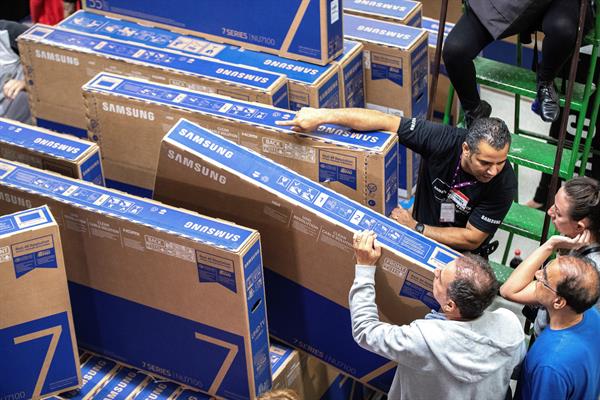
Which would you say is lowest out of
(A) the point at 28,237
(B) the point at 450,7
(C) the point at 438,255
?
(B) the point at 450,7

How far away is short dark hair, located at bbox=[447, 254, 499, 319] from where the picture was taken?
107 inches

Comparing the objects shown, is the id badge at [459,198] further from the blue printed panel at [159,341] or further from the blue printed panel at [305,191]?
the blue printed panel at [159,341]

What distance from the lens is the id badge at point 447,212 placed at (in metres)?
3.64

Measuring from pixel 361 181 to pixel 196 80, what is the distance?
955 millimetres

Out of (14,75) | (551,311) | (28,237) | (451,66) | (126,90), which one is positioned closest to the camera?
(28,237)

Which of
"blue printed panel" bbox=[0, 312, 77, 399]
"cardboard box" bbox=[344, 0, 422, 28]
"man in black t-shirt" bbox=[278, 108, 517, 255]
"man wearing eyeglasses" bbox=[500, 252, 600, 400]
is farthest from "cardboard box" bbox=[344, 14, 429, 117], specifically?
"blue printed panel" bbox=[0, 312, 77, 399]

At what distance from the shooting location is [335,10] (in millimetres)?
3760

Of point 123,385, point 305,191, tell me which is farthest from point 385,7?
point 123,385

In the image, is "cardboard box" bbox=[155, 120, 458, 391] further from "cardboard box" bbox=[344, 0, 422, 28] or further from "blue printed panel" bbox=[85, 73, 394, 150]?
"cardboard box" bbox=[344, 0, 422, 28]

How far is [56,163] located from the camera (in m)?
3.24

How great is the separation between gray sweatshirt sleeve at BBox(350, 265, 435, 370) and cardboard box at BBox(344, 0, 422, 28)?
1807 millimetres

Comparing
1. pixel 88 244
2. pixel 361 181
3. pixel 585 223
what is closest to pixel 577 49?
pixel 585 223

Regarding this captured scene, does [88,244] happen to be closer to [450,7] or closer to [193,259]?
[193,259]

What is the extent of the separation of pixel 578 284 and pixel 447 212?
93cm
